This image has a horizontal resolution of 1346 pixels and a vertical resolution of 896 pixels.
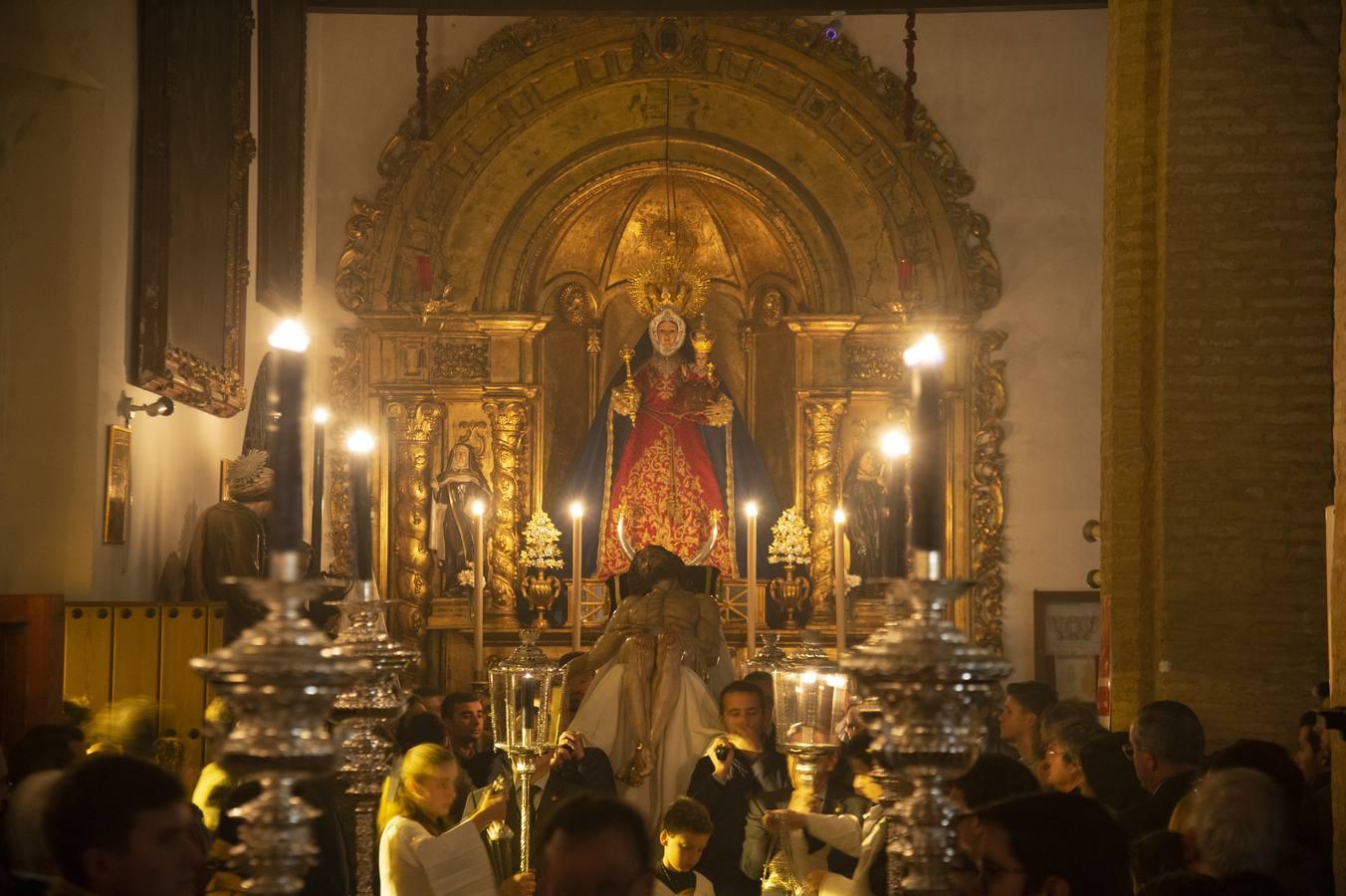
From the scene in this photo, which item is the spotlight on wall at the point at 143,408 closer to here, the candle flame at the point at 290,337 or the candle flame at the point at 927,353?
the candle flame at the point at 290,337

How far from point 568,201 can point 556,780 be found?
9322mm

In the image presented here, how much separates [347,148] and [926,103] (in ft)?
16.5

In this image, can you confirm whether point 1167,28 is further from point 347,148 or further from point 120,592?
point 347,148

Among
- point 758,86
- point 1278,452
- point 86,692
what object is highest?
point 758,86

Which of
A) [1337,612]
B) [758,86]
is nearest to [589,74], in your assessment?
[758,86]

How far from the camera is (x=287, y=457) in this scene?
3100 mm

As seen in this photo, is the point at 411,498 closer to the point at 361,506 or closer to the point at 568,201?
the point at 568,201

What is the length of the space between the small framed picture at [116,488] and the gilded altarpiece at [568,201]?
4921mm

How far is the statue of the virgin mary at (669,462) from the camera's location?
16.5 m

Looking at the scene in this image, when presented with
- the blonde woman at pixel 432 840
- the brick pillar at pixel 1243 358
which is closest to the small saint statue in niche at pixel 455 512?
the brick pillar at pixel 1243 358

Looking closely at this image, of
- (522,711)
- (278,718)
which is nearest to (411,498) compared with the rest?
(522,711)

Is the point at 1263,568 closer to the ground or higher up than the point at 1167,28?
closer to the ground

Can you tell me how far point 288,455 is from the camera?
10.2 feet

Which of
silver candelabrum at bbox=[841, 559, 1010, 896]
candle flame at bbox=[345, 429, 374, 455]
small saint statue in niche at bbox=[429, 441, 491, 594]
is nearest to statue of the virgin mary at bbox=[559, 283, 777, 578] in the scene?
small saint statue in niche at bbox=[429, 441, 491, 594]
